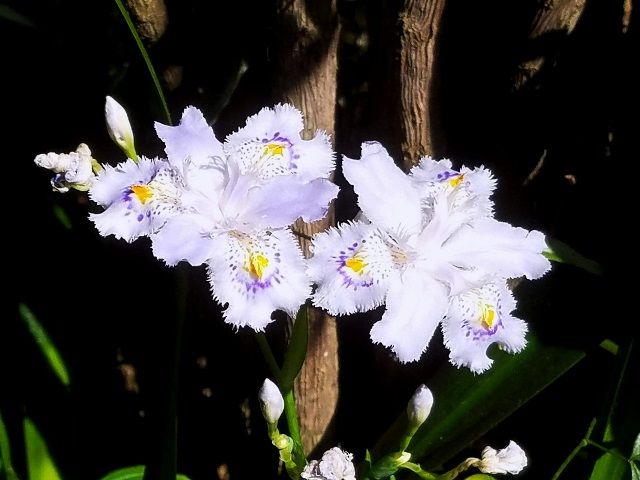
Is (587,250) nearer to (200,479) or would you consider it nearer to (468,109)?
(468,109)

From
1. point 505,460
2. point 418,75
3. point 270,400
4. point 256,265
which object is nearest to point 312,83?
point 418,75

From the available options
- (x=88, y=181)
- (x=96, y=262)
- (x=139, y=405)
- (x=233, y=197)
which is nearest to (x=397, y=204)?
(x=233, y=197)

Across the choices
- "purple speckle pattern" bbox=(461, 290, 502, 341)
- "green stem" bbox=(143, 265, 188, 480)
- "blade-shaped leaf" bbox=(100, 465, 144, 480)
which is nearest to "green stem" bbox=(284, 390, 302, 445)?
"green stem" bbox=(143, 265, 188, 480)

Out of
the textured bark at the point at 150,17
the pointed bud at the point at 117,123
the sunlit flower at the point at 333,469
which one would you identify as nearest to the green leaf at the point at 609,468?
the sunlit flower at the point at 333,469

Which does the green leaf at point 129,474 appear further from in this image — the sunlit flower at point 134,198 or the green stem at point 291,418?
the sunlit flower at point 134,198

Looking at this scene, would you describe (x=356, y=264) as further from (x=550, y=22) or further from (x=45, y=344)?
(x=45, y=344)
